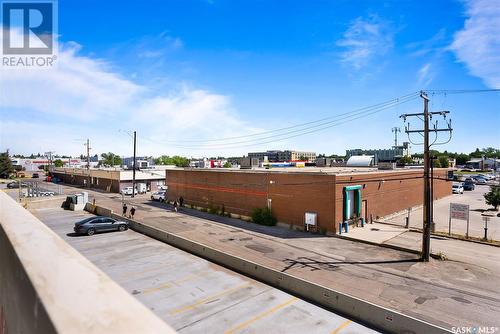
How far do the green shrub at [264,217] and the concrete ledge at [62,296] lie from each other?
26800 mm

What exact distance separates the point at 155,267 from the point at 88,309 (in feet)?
55.3

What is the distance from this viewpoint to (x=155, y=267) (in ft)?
57.9

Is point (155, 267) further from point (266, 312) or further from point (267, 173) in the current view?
point (267, 173)

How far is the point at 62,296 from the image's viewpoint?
2.19 metres

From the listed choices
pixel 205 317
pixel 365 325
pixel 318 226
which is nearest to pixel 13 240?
pixel 205 317

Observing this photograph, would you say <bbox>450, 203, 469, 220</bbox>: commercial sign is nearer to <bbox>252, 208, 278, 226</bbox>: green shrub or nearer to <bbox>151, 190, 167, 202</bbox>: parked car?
<bbox>252, 208, 278, 226</bbox>: green shrub

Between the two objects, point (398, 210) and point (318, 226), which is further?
point (398, 210)

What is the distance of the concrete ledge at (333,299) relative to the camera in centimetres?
1097

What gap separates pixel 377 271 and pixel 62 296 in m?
18.2

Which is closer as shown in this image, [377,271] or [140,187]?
[377,271]
